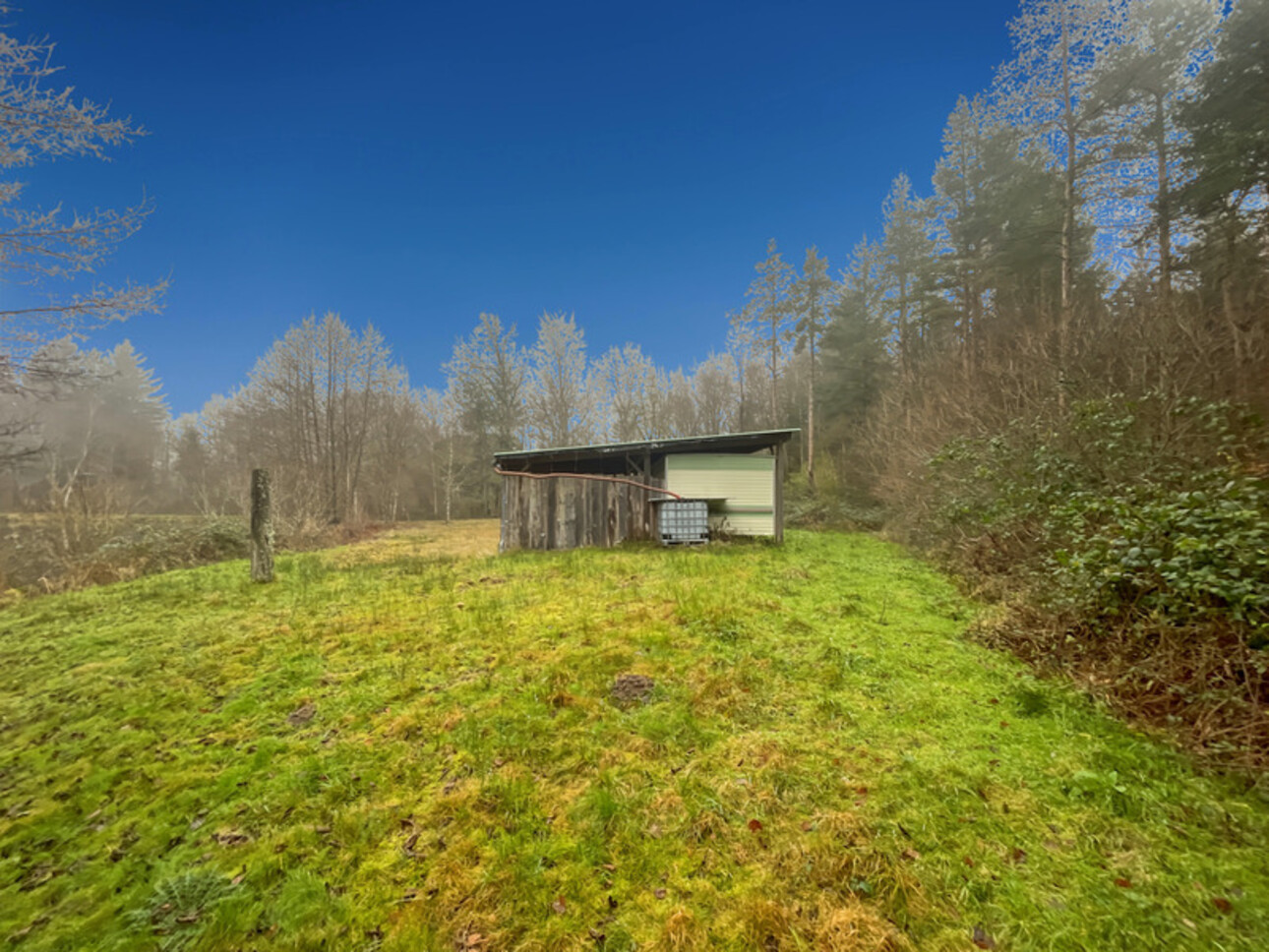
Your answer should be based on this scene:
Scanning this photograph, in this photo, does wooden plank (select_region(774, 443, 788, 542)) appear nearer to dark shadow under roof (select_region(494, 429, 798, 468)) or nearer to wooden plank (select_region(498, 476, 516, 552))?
dark shadow under roof (select_region(494, 429, 798, 468))

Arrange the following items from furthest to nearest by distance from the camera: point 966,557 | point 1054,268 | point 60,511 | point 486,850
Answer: point 1054,268
point 60,511
point 966,557
point 486,850

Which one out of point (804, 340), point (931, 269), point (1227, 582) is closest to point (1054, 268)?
point (931, 269)

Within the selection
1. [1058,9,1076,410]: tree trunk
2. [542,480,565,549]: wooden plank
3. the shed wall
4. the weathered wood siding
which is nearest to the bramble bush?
the shed wall

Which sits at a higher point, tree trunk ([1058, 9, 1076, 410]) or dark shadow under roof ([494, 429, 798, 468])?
tree trunk ([1058, 9, 1076, 410])

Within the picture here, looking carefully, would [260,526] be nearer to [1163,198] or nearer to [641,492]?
[641,492]

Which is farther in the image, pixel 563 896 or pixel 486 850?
pixel 486 850

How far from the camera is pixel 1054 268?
15.1 metres

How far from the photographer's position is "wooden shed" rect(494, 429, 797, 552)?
12.0 meters

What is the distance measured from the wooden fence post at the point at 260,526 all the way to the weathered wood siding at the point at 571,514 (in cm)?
499

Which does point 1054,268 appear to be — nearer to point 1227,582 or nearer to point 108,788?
point 1227,582

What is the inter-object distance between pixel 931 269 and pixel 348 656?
24.9m

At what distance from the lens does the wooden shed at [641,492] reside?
12.0 meters

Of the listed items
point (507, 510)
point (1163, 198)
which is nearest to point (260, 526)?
point (507, 510)

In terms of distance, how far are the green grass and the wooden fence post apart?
302 cm
